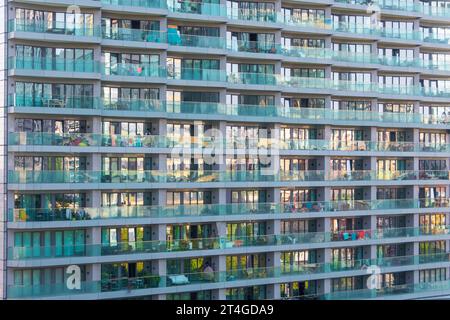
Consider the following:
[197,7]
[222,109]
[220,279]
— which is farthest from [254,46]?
[220,279]

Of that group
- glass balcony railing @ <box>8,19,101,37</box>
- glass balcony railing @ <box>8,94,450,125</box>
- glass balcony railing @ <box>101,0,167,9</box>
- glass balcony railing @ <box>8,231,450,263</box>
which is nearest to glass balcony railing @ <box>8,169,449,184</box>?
glass balcony railing @ <box>8,94,450,125</box>

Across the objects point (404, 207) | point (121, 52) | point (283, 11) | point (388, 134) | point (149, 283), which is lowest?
point (149, 283)

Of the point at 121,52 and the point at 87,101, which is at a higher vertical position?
the point at 121,52

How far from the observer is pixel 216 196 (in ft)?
152

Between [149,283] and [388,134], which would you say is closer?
[149,283]

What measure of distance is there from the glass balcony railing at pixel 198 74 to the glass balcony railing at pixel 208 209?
7939mm

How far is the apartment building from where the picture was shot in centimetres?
4122

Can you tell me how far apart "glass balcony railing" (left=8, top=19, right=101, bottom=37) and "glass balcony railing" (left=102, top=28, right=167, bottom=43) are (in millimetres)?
1129

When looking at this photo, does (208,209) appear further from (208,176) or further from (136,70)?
(136,70)

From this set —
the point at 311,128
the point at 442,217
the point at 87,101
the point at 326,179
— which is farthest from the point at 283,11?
the point at 442,217

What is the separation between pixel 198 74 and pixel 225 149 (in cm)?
507

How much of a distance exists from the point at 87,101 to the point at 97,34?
3.91 meters

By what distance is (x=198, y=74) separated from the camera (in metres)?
46.0
